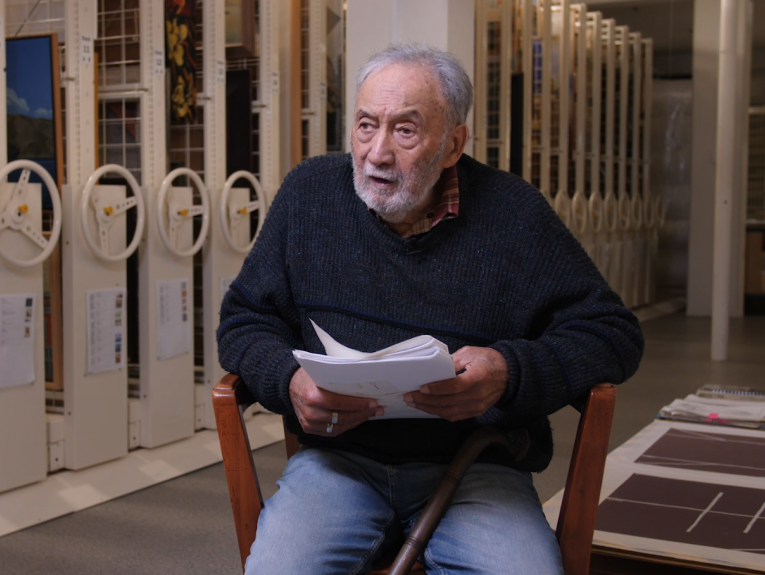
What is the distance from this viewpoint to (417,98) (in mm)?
1577

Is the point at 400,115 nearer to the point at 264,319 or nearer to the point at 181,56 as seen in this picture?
the point at 264,319

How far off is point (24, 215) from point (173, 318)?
824 mm

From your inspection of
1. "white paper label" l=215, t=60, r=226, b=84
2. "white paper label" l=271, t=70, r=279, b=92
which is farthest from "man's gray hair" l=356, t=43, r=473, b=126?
"white paper label" l=271, t=70, r=279, b=92

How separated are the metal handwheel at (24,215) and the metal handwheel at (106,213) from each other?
4.8 inches

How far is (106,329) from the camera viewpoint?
3.10 metres

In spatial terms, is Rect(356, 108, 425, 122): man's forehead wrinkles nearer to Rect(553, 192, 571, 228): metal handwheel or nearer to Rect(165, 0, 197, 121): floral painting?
Rect(165, 0, 197, 121): floral painting

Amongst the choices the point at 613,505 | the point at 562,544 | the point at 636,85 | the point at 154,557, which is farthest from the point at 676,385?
the point at 636,85

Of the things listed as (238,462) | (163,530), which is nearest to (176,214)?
(163,530)

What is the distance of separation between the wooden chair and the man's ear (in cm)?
53

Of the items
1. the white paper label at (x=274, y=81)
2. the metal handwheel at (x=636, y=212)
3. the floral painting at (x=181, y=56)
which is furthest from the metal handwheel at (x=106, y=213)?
the metal handwheel at (x=636, y=212)

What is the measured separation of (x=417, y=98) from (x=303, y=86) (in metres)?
2.92

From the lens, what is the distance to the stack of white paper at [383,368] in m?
1.18

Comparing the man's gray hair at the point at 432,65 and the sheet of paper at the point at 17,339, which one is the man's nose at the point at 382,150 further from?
the sheet of paper at the point at 17,339

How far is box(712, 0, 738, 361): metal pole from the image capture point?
541 cm
